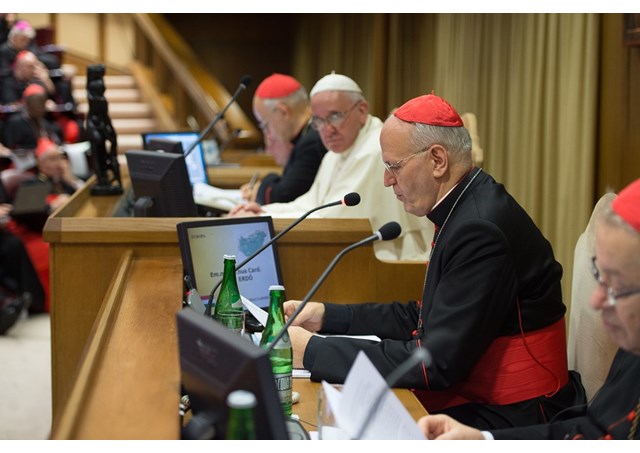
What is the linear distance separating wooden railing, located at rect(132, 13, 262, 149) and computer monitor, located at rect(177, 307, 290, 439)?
6521 millimetres

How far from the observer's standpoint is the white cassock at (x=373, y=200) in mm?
3930

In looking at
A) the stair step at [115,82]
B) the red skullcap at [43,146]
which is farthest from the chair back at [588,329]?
the stair step at [115,82]

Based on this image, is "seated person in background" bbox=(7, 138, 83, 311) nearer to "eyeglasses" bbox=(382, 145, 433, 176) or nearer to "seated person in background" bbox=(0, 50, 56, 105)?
"seated person in background" bbox=(0, 50, 56, 105)

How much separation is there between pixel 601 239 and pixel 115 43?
13.1 m

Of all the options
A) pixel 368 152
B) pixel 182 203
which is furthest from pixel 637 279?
pixel 368 152

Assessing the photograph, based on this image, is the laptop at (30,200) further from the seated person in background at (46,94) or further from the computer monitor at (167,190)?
the computer monitor at (167,190)

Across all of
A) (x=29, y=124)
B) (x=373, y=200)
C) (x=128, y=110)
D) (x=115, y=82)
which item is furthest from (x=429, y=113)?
(x=115, y=82)

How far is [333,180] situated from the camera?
4.31 metres

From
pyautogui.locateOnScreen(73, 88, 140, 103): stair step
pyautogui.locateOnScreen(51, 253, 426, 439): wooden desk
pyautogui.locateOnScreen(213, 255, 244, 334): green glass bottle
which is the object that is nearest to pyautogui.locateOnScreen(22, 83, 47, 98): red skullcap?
pyautogui.locateOnScreen(73, 88, 140, 103): stair step

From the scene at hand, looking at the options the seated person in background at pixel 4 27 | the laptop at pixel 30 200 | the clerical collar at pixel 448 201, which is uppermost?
the seated person in background at pixel 4 27

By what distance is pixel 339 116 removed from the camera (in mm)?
4102

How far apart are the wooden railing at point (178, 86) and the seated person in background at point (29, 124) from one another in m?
1.61
